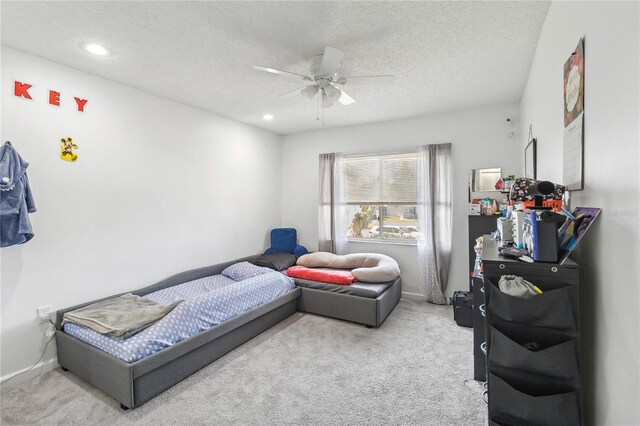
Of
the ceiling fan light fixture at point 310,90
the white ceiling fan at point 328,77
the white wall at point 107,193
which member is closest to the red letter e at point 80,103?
the white wall at point 107,193

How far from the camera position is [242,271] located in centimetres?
395

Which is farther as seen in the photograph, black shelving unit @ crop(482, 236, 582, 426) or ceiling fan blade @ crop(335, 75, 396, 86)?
ceiling fan blade @ crop(335, 75, 396, 86)

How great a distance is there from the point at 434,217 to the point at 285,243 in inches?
92.3

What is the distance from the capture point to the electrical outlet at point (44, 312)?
2500 millimetres

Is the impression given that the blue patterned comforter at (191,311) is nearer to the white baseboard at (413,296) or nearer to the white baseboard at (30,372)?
the white baseboard at (30,372)

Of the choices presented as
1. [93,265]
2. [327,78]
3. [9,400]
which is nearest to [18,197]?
[93,265]

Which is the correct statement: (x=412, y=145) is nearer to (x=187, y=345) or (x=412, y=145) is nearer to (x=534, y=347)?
(x=534, y=347)

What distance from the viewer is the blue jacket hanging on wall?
7.29 feet

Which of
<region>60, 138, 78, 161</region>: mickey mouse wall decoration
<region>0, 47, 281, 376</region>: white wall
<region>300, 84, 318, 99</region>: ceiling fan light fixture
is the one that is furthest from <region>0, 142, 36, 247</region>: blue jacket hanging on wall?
<region>300, 84, 318, 99</region>: ceiling fan light fixture

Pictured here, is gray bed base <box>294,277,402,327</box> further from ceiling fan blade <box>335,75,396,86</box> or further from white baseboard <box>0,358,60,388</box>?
white baseboard <box>0,358,60,388</box>

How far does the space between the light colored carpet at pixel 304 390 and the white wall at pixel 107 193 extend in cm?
73

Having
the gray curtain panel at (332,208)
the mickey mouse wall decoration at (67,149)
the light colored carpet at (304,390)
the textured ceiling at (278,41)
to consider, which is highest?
the textured ceiling at (278,41)

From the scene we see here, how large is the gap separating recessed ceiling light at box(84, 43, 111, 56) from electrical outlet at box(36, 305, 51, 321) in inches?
84.2

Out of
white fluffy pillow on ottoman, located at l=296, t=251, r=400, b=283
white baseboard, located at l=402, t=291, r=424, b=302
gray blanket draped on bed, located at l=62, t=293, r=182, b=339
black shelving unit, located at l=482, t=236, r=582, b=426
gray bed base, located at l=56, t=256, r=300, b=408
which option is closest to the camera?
black shelving unit, located at l=482, t=236, r=582, b=426
